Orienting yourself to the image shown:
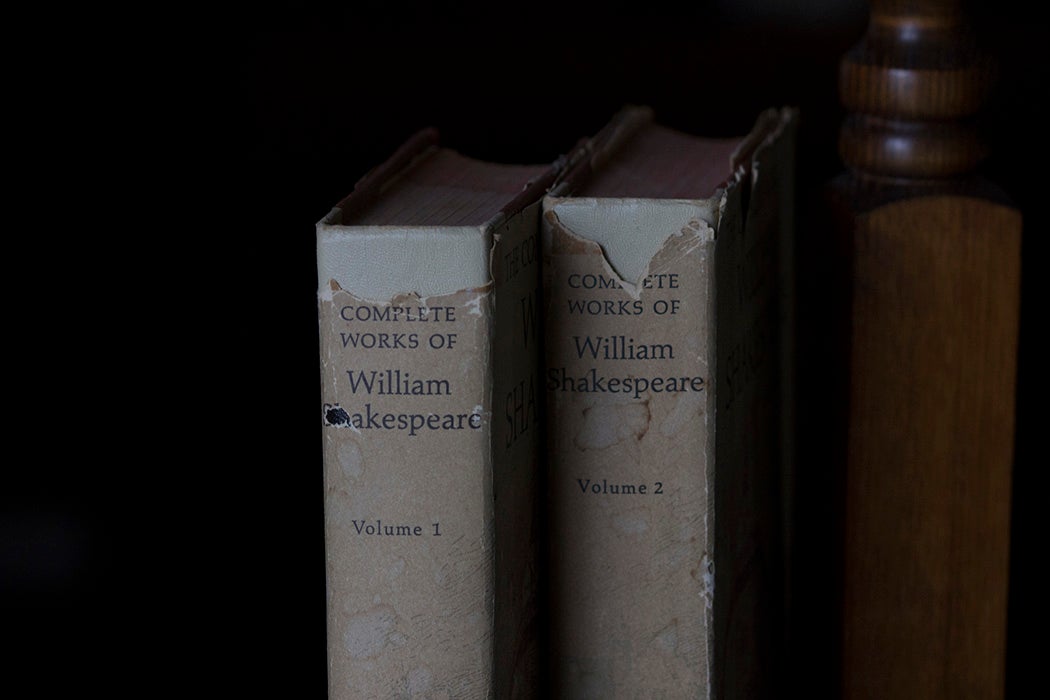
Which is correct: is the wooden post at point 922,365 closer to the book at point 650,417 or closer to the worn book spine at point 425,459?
the book at point 650,417

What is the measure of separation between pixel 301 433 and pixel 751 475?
503 millimetres

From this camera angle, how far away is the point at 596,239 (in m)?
0.65

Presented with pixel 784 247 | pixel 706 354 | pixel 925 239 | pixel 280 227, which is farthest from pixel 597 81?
pixel 706 354

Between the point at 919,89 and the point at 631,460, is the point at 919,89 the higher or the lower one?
the higher one

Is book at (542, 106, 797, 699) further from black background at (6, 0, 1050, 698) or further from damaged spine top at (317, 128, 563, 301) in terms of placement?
black background at (6, 0, 1050, 698)

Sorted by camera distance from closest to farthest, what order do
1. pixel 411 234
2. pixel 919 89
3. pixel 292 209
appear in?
pixel 411 234 → pixel 919 89 → pixel 292 209

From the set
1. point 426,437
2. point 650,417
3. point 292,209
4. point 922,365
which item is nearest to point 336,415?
point 426,437

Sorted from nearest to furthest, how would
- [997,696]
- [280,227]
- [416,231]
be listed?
1. [416,231]
2. [997,696]
3. [280,227]

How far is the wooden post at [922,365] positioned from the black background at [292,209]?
257 millimetres

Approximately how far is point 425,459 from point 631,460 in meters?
0.10

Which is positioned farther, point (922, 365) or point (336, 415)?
point (922, 365)

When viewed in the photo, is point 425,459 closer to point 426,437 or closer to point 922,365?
point 426,437

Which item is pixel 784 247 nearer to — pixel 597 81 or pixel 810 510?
pixel 810 510

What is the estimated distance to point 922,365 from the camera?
789 millimetres
